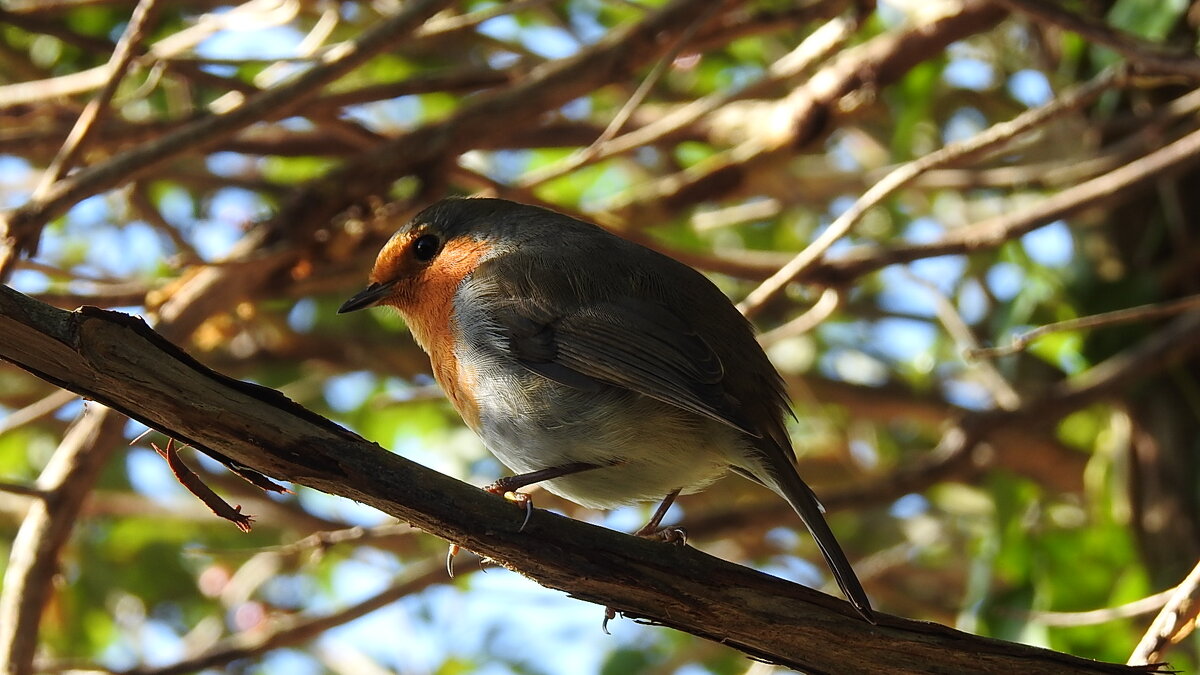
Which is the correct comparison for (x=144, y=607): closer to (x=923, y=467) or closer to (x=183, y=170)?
(x=183, y=170)

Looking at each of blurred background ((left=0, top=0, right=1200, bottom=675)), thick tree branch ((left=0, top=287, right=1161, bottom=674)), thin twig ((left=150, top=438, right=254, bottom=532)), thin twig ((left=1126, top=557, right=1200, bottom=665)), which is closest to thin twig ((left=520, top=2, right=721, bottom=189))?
blurred background ((left=0, top=0, right=1200, bottom=675))

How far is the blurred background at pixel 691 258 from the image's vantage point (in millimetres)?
4176

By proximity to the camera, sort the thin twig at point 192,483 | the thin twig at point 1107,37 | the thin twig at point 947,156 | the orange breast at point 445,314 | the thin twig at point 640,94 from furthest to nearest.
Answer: the thin twig at point 640,94
the thin twig at point 947,156
the thin twig at point 1107,37
the orange breast at point 445,314
the thin twig at point 192,483

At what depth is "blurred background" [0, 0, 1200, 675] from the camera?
4176mm

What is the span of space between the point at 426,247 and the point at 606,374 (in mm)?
1105

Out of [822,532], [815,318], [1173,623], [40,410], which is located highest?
[815,318]

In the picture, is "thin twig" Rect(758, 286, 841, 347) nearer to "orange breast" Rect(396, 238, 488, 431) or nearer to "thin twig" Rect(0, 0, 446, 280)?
"orange breast" Rect(396, 238, 488, 431)

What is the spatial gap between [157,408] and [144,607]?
174 inches

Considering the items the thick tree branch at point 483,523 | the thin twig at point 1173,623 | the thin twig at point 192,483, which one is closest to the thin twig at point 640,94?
the thick tree branch at point 483,523

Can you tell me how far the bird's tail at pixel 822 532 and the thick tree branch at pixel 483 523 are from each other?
51 millimetres

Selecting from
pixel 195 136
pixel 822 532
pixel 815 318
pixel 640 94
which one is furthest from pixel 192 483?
pixel 815 318

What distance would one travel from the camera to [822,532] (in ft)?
9.68

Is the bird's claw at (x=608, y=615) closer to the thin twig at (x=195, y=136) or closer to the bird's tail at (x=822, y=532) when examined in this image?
the bird's tail at (x=822, y=532)

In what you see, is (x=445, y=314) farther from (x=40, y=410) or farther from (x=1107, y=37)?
(x=1107, y=37)
